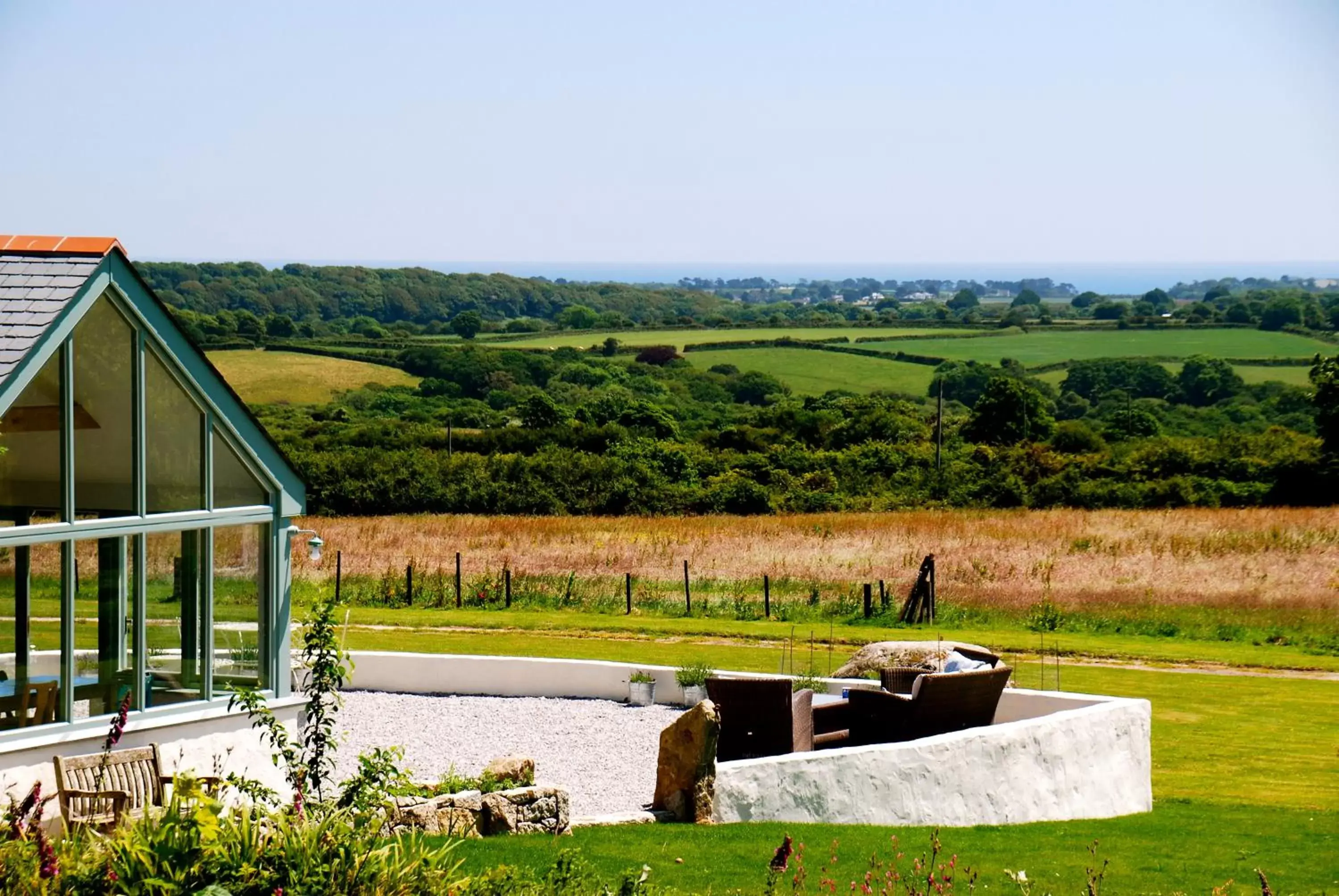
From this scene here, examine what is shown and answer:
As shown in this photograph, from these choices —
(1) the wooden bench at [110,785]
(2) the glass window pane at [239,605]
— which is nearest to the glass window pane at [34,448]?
(2) the glass window pane at [239,605]

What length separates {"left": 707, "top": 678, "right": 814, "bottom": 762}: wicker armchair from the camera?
12.7 meters

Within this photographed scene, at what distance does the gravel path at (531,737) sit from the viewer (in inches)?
541

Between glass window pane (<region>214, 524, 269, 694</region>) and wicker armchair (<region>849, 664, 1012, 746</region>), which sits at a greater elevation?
glass window pane (<region>214, 524, 269, 694</region>)

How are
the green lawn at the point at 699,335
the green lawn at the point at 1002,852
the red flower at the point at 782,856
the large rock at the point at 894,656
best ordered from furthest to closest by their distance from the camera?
the green lawn at the point at 699,335
the large rock at the point at 894,656
the green lawn at the point at 1002,852
the red flower at the point at 782,856

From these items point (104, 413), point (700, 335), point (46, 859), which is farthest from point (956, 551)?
point (700, 335)

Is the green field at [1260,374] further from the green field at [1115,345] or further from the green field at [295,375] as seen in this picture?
the green field at [295,375]

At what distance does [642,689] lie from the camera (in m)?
17.4

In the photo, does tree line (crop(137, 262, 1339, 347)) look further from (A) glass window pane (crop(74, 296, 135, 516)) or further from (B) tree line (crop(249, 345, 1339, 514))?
(A) glass window pane (crop(74, 296, 135, 516))

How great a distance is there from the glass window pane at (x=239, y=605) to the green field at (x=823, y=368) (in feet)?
267

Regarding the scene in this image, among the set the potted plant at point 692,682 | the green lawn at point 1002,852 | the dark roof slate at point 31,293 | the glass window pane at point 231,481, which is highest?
the dark roof slate at point 31,293

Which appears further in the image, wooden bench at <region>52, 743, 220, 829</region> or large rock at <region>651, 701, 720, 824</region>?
large rock at <region>651, 701, 720, 824</region>

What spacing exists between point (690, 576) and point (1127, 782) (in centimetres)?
1654

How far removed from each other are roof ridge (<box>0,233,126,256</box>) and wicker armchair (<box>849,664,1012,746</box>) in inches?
308

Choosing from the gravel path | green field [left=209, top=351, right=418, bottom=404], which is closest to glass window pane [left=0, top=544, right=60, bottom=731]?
the gravel path
